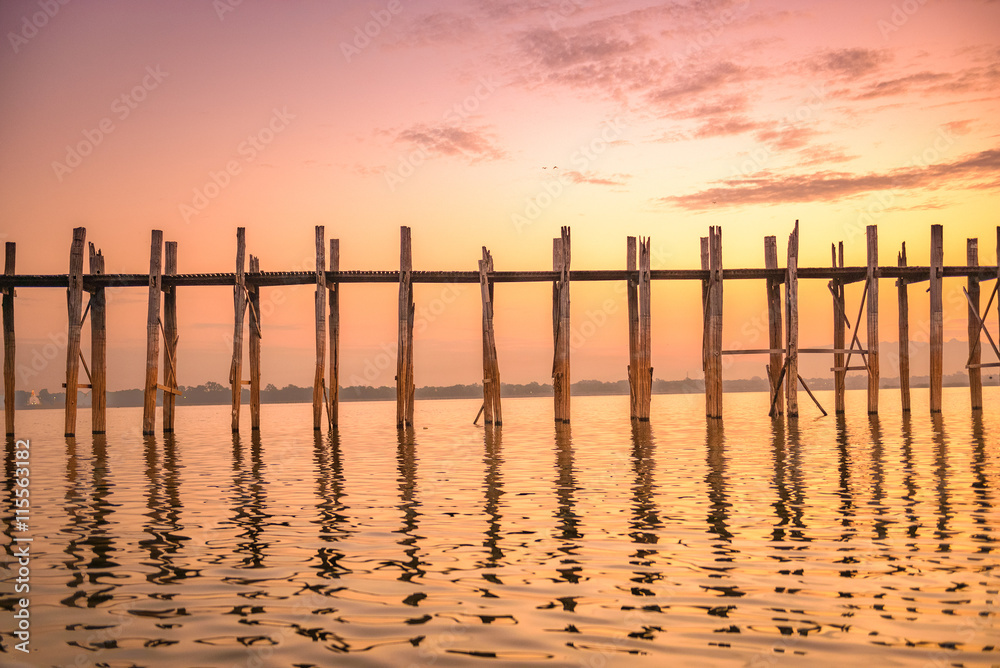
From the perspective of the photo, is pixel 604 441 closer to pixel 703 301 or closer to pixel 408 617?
pixel 703 301

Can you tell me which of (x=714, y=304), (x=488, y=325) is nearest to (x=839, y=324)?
(x=714, y=304)

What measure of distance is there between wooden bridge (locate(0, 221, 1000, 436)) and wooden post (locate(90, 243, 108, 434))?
32 mm

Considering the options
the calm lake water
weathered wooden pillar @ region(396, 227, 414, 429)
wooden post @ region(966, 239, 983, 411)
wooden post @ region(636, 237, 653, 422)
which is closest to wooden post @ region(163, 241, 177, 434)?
weathered wooden pillar @ region(396, 227, 414, 429)

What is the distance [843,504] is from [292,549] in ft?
23.8

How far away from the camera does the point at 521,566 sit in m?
8.16

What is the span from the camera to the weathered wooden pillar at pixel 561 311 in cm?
2770

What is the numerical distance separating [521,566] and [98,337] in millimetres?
22846

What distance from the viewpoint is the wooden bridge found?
2639 centimetres

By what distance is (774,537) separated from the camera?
9336 millimetres

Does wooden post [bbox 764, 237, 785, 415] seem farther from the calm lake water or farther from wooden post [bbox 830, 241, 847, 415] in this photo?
the calm lake water

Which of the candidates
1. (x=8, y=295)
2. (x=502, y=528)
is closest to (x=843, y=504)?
(x=502, y=528)

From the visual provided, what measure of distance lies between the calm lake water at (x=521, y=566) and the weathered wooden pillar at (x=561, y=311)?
1099 cm

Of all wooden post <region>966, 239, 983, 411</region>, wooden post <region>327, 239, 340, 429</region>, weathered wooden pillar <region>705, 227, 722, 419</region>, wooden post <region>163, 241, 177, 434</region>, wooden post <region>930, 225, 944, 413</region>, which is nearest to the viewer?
wooden post <region>327, 239, 340, 429</region>

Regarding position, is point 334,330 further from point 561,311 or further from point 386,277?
point 561,311
